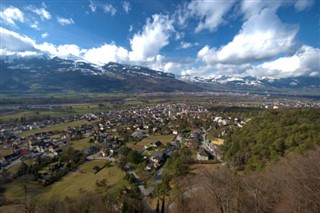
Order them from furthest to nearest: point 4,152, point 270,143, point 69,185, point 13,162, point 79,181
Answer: point 4,152
point 13,162
point 79,181
point 69,185
point 270,143

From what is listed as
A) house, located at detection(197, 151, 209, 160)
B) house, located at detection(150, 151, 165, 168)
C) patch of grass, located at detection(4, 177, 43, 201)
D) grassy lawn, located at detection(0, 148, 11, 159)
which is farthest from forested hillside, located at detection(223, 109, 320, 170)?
grassy lawn, located at detection(0, 148, 11, 159)

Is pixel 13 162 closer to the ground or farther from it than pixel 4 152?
farther from it

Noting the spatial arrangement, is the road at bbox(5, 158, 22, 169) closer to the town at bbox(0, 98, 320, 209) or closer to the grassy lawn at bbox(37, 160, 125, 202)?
the town at bbox(0, 98, 320, 209)

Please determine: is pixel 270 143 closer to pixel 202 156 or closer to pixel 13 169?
pixel 202 156

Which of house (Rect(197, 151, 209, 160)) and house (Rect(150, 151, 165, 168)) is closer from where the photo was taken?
house (Rect(150, 151, 165, 168))

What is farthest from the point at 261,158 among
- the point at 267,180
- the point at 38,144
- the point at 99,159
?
the point at 38,144

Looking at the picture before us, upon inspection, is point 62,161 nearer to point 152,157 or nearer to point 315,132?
point 152,157

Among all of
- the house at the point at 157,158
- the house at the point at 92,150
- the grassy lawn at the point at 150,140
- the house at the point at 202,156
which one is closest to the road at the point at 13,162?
the house at the point at 92,150

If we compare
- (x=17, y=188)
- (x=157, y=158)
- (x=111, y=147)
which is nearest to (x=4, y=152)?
(x=111, y=147)
